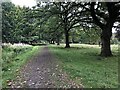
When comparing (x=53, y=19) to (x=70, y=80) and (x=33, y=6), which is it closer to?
(x=33, y=6)

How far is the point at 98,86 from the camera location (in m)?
9.52

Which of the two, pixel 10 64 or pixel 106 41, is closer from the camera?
pixel 10 64

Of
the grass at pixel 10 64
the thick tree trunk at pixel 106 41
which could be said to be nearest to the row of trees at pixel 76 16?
the thick tree trunk at pixel 106 41

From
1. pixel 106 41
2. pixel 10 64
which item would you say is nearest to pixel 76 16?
pixel 106 41

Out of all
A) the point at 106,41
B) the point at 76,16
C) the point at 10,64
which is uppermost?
the point at 76,16

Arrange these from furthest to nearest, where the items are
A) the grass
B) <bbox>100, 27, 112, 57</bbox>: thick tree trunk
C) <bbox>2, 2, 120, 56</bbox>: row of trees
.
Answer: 1. <bbox>100, 27, 112, 57</bbox>: thick tree trunk
2. <bbox>2, 2, 120, 56</bbox>: row of trees
3. the grass

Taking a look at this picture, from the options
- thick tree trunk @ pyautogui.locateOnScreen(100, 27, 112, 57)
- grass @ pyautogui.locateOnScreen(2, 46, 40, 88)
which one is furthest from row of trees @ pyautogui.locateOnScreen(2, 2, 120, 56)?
grass @ pyautogui.locateOnScreen(2, 46, 40, 88)

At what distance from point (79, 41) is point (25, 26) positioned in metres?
54.9

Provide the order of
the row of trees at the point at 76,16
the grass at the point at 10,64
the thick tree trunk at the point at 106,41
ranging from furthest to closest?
the thick tree trunk at the point at 106,41, the row of trees at the point at 76,16, the grass at the point at 10,64

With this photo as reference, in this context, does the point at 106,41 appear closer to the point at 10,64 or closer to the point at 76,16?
the point at 76,16

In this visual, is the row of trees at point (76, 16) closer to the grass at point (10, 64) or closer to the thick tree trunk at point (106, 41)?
the thick tree trunk at point (106, 41)

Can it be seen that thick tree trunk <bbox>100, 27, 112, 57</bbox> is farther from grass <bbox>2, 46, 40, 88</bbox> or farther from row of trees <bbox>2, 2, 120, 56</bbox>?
grass <bbox>2, 46, 40, 88</bbox>

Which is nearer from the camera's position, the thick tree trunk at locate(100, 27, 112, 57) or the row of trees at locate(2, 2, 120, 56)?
the row of trees at locate(2, 2, 120, 56)

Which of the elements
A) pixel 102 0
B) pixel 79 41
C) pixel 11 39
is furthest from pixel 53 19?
pixel 79 41
